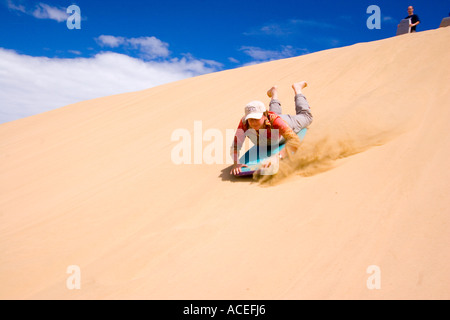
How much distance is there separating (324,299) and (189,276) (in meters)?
0.75

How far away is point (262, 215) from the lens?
218 centimetres

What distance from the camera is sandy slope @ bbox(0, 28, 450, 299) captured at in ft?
4.99

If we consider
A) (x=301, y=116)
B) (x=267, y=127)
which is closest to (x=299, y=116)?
(x=301, y=116)

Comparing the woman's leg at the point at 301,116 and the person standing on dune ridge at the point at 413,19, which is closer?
the woman's leg at the point at 301,116

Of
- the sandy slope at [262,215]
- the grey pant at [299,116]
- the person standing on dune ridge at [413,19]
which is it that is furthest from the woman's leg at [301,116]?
the person standing on dune ridge at [413,19]

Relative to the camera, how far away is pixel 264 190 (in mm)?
2637

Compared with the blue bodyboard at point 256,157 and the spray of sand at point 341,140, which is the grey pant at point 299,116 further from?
the spray of sand at point 341,140

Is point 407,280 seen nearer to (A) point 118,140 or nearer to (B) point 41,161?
(A) point 118,140

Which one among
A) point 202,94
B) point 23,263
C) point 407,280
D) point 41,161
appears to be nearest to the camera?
point 407,280

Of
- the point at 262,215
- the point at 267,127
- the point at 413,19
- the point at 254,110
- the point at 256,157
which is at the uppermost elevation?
the point at 413,19

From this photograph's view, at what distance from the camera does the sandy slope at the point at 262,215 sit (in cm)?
152

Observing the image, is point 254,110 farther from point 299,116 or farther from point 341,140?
point 341,140

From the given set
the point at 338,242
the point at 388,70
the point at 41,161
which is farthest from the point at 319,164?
the point at 41,161

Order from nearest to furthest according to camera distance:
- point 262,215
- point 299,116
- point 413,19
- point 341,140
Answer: point 262,215, point 341,140, point 299,116, point 413,19
